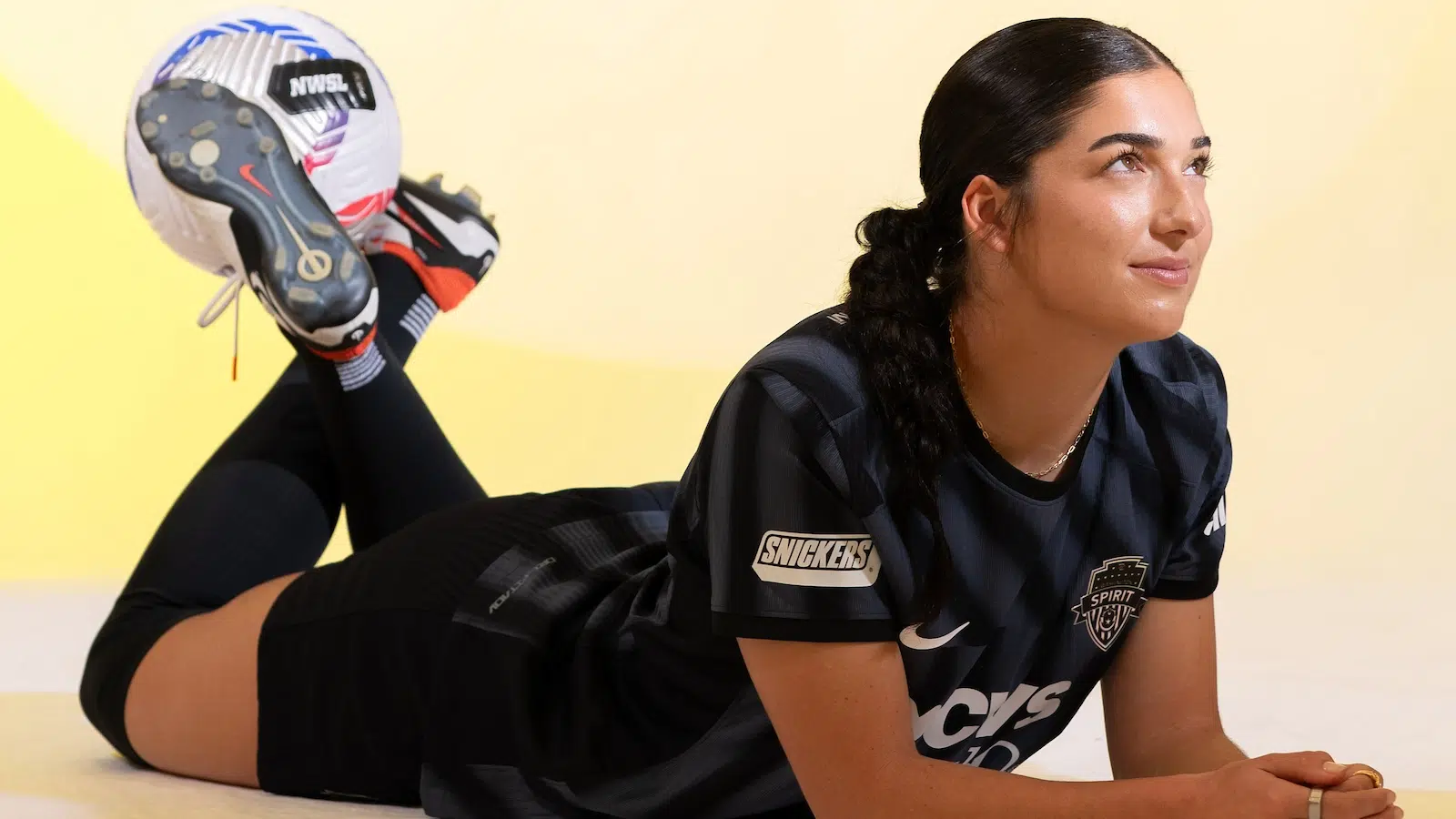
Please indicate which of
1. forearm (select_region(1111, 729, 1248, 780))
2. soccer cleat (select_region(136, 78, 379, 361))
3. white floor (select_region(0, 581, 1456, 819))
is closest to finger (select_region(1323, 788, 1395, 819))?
forearm (select_region(1111, 729, 1248, 780))

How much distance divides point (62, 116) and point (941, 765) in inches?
127

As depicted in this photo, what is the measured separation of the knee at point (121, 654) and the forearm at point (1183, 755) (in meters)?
0.83

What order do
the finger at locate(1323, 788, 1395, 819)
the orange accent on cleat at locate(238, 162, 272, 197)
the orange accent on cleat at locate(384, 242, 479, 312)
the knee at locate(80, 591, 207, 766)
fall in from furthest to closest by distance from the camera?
the orange accent on cleat at locate(384, 242, 479, 312) → the orange accent on cleat at locate(238, 162, 272, 197) → the knee at locate(80, 591, 207, 766) → the finger at locate(1323, 788, 1395, 819)

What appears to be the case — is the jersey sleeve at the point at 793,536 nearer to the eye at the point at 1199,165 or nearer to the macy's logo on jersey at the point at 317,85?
the eye at the point at 1199,165

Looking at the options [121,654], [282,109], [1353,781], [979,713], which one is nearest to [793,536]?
[979,713]

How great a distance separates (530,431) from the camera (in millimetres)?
3631

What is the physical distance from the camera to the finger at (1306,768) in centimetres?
93

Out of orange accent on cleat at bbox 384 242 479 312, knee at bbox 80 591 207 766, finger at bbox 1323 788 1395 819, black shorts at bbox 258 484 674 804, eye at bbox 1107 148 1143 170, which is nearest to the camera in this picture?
finger at bbox 1323 788 1395 819

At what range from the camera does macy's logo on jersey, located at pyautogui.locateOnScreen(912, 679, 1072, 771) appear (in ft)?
3.71

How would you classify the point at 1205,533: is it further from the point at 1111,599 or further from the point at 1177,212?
the point at 1177,212

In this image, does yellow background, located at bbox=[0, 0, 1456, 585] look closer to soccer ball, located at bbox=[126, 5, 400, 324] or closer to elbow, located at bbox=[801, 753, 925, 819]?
soccer ball, located at bbox=[126, 5, 400, 324]

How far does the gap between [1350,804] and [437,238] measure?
1275mm

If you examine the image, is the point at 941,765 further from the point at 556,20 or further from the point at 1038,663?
the point at 556,20

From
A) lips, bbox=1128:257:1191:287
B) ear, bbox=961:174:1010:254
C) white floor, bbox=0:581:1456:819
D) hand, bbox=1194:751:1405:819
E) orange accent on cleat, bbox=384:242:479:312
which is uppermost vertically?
ear, bbox=961:174:1010:254
